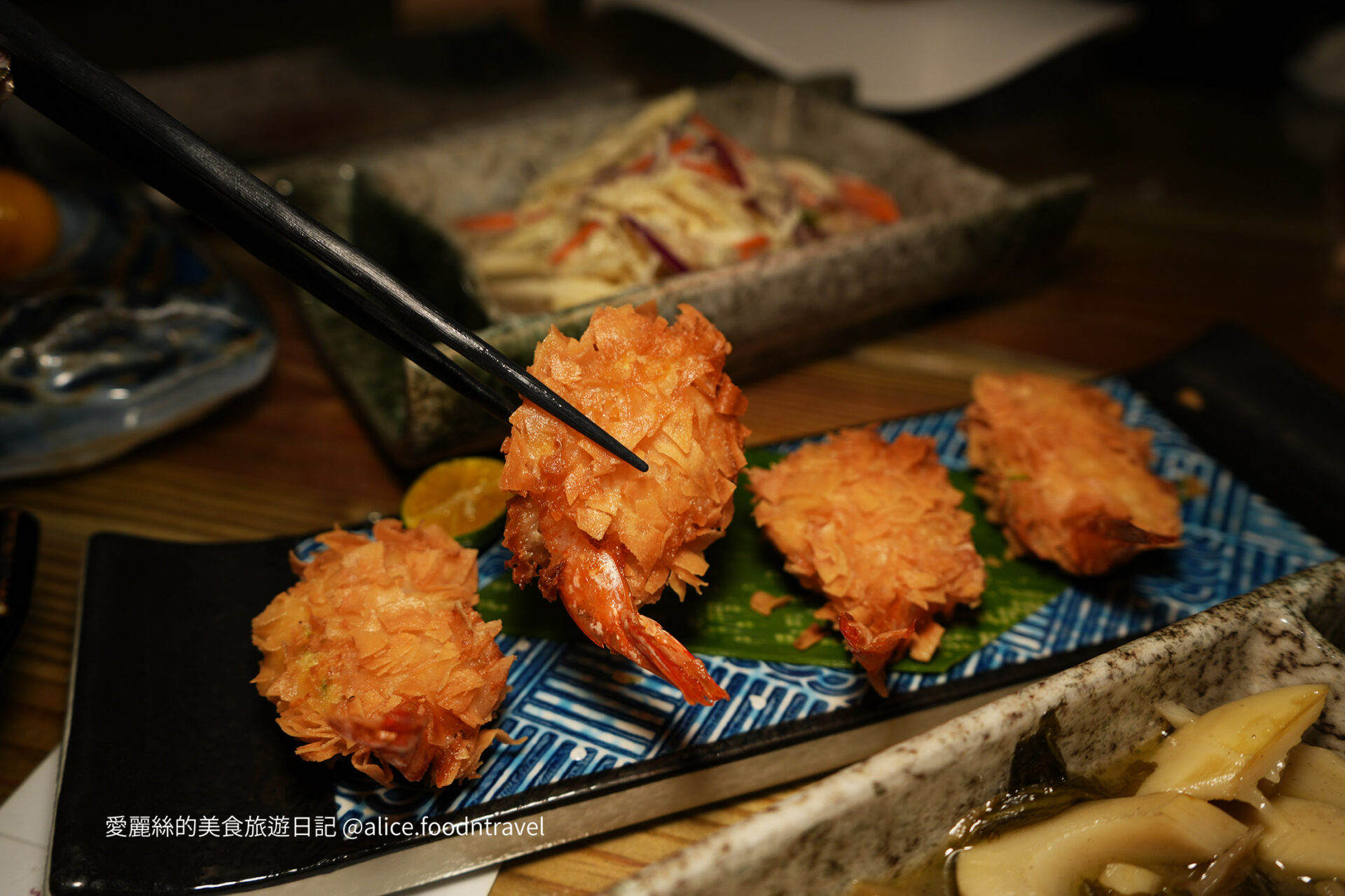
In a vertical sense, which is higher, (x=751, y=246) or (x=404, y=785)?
(x=751, y=246)

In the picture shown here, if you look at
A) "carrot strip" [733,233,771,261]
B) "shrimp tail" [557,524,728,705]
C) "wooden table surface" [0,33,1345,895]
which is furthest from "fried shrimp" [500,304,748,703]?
"carrot strip" [733,233,771,261]

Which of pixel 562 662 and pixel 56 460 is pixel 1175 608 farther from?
pixel 56 460

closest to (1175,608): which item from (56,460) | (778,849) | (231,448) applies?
(778,849)

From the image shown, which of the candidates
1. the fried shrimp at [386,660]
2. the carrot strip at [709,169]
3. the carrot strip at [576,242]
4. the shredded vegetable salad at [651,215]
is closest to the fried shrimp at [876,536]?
the fried shrimp at [386,660]

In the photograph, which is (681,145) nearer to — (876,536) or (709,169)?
(709,169)

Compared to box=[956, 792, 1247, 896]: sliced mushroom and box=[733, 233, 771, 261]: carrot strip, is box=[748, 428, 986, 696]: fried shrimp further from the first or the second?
box=[733, 233, 771, 261]: carrot strip

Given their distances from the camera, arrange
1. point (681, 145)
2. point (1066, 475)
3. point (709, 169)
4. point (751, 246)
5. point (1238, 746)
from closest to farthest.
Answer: point (1238, 746) → point (1066, 475) → point (751, 246) → point (709, 169) → point (681, 145)

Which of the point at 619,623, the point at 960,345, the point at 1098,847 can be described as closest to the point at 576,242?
the point at 960,345
